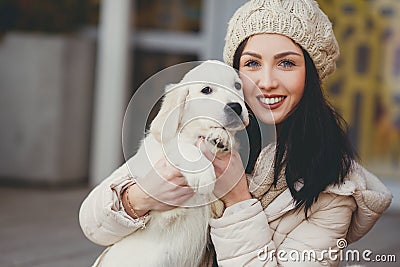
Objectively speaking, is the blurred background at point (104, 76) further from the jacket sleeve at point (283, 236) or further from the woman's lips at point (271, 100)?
the woman's lips at point (271, 100)

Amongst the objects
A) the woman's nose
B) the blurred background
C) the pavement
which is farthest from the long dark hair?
the blurred background

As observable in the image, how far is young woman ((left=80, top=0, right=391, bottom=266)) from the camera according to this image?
204 centimetres

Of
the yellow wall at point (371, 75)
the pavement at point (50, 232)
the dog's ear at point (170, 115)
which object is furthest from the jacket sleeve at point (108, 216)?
the yellow wall at point (371, 75)

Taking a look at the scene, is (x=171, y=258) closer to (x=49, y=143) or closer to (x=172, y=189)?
(x=172, y=189)

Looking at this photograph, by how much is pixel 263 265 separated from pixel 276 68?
489 millimetres

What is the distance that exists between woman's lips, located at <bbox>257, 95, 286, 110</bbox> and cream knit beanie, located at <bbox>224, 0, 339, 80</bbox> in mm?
134

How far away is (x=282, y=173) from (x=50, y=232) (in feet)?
9.62

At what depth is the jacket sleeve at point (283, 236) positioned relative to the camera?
6.72 ft

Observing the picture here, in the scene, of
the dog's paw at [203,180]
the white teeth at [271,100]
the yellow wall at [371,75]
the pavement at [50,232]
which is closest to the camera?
the dog's paw at [203,180]

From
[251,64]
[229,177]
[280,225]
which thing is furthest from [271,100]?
[280,225]

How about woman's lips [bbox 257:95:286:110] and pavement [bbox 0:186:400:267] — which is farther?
pavement [bbox 0:186:400:267]

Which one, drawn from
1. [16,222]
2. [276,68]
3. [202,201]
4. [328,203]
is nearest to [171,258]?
[202,201]

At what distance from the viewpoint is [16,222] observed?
5.01 meters

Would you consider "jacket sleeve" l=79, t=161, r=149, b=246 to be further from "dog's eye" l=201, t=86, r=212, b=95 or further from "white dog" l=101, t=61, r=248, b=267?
"dog's eye" l=201, t=86, r=212, b=95
